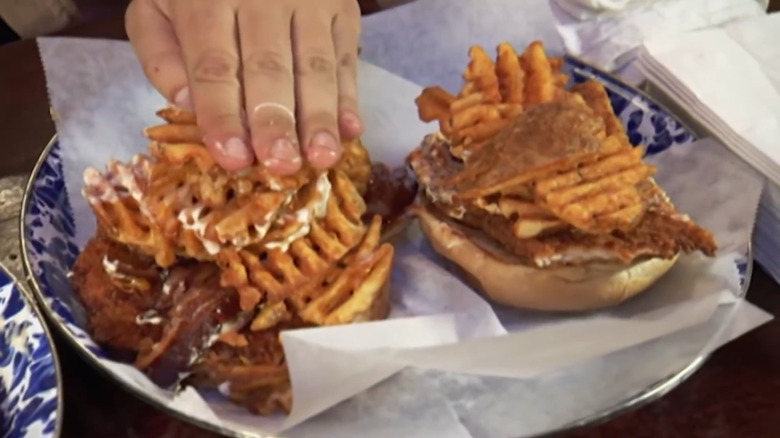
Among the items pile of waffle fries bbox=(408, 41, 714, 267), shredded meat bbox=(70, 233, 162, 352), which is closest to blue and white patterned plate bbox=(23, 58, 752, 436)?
shredded meat bbox=(70, 233, 162, 352)

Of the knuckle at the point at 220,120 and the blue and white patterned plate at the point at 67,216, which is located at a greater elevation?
the knuckle at the point at 220,120

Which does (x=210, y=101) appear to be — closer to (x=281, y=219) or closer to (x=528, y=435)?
(x=281, y=219)

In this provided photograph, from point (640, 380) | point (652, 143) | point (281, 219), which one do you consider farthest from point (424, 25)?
point (640, 380)

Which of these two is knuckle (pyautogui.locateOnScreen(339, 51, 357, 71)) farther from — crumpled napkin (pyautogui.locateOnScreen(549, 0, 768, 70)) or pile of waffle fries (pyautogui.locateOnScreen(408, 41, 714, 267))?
crumpled napkin (pyautogui.locateOnScreen(549, 0, 768, 70))

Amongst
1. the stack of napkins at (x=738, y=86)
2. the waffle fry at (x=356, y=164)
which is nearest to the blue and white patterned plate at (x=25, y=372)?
the waffle fry at (x=356, y=164)

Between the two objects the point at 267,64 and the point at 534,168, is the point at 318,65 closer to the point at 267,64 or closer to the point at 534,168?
the point at 267,64

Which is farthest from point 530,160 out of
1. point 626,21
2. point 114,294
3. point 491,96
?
point 626,21

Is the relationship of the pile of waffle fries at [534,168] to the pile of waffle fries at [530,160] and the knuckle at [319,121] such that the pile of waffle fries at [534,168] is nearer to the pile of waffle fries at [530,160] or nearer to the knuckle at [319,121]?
the pile of waffle fries at [530,160]
